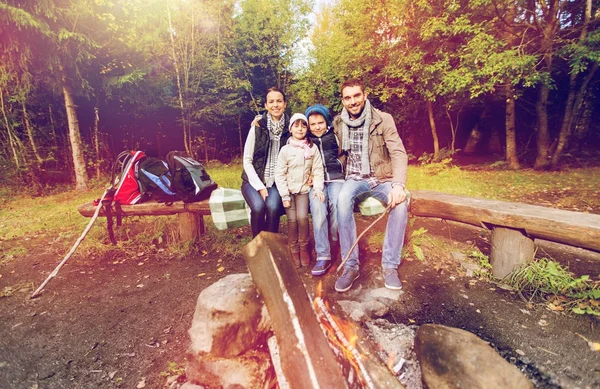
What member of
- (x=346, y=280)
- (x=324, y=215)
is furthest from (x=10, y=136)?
(x=346, y=280)

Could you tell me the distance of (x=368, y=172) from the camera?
336 cm

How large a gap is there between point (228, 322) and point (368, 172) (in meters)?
2.33

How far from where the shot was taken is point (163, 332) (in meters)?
2.51

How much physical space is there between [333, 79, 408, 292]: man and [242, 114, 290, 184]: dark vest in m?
0.66

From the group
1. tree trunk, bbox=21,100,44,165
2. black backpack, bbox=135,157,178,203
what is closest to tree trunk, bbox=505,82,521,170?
black backpack, bbox=135,157,178,203

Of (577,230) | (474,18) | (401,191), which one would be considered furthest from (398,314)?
(474,18)

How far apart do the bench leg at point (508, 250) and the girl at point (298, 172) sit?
75.9 inches

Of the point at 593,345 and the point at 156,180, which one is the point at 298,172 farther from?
the point at 593,345

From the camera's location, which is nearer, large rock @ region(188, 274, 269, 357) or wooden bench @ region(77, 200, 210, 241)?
large rock @ region(188, 274, 269, 357)

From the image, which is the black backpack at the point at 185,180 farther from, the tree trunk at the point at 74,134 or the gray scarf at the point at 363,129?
the tree trunk at the point at 74,134

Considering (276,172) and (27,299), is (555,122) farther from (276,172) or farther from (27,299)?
(27,299)

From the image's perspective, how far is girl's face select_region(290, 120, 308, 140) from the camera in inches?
131

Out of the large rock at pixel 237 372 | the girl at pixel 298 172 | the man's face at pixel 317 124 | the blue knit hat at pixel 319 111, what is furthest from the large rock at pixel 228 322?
the blue knit hat at pixel 319 111

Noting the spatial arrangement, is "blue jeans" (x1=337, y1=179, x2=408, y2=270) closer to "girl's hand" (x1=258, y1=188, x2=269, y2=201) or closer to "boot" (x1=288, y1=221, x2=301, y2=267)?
"boot" (x1=288, y1=221, x2=301, y2=267)
